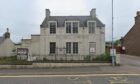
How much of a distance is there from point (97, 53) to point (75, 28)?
513 centimetres

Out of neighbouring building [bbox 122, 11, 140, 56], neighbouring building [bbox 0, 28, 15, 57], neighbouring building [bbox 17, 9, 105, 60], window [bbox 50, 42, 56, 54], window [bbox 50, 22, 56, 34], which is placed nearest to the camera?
neighbouring building [bbox 17, 9, 105, 60]

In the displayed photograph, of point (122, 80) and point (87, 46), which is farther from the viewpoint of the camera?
point (87, 46)

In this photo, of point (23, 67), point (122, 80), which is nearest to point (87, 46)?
point (23, 67)

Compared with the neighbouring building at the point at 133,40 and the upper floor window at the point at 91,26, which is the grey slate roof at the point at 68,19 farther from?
the neighbouring building at the point at 133,40

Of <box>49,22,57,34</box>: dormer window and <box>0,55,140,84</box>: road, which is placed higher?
<box>49,22,57,34</box>: dormer window

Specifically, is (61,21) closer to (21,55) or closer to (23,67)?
(21,55)

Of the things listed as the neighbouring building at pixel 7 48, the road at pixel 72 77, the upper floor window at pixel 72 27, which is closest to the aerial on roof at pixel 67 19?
the upper floor window at pixel 72 27

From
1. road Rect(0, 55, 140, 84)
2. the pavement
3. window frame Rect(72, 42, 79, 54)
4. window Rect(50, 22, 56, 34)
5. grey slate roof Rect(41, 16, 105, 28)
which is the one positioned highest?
grey slate roof Rect(41, 16, 105, 28)

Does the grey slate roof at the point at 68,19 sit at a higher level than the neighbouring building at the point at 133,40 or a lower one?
higher

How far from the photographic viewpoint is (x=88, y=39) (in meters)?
52.0

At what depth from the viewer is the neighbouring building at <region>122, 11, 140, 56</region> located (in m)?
64.9

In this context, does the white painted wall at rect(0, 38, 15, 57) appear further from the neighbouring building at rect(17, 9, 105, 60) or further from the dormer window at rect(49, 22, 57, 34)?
the dormer window at rect(49, 22, 57, 34)

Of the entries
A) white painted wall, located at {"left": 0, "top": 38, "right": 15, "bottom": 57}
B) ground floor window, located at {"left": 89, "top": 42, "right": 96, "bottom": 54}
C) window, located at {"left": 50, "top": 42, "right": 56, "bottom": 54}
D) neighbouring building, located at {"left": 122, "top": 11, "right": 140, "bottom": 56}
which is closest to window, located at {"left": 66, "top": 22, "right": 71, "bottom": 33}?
window, located at {"left": 50, "top": 42, "right": 56, "bottom": 54}

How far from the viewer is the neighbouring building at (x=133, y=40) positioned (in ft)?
213
